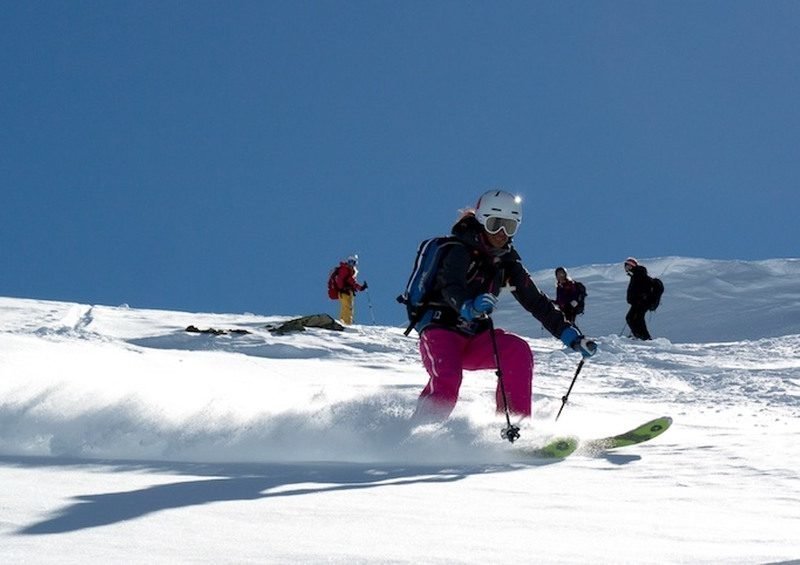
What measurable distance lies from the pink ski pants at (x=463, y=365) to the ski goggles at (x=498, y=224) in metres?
0.66

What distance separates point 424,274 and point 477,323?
0.48 metres

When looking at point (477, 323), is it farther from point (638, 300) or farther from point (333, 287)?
point (333, 287)

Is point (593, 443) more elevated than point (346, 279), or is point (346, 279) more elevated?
point (346, 279)

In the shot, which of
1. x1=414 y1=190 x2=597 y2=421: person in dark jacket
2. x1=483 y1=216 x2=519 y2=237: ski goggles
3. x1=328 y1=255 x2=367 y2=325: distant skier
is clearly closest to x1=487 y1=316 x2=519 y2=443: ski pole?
x1=414 y1=190 x2=597 y2=421: person in dark jacket

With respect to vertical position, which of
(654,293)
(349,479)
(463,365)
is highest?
(654,293)

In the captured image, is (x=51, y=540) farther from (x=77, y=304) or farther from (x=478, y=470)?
(x=77, y=304)

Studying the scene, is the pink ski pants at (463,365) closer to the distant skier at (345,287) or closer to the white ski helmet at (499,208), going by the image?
the white ski helmet at (499,208)

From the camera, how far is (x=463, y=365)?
610 centimetres

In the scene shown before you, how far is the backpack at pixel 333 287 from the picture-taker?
75.4ft

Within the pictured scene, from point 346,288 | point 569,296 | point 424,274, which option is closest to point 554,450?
point 424,274

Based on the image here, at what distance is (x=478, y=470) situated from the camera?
466 cm

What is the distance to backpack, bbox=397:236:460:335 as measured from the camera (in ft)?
19.6

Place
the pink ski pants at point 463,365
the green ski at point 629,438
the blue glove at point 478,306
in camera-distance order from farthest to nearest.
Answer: the pink ski pants at point 463,365, the green ski at point 629,438, the blue glove at point 478,306

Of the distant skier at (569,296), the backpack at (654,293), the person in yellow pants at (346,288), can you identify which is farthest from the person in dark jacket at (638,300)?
the person in yellow pants at (346,288)
